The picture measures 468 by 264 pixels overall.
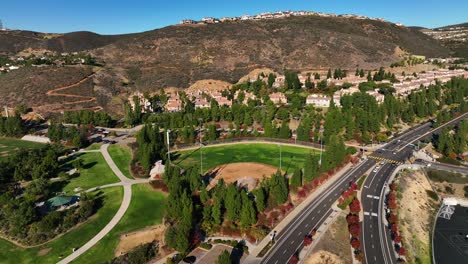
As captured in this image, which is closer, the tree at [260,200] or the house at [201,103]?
the tree at [260,200]

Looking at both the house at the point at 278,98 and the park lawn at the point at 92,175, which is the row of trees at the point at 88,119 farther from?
the house at the point at 278,98

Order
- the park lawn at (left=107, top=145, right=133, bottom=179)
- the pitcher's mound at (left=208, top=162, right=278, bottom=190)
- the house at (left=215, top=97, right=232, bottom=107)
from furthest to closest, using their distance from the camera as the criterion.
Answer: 1. the house at (left=215, top=97, right=232, bottom=107)
2. the park lawn at (left=107, top=145, right=133, bottom=179)
3. the pitcher's mound at (left=208, top=162, right=278, bottom=190)

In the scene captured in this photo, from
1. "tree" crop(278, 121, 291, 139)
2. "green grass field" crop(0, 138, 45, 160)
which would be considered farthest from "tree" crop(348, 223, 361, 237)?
"green grass field" crop(0, 138, 45, 160)

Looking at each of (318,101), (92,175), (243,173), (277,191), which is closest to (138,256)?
(277,191)

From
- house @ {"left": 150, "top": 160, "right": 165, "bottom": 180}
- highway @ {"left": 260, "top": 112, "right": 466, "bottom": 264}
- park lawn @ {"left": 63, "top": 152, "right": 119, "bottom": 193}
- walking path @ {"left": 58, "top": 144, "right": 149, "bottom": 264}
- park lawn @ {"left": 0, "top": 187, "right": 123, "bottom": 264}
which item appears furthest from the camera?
house @ {"left": 150, "top": 160, "right": 165, "bottom": 180}

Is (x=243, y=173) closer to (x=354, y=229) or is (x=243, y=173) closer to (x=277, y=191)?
(x=277, y=191)

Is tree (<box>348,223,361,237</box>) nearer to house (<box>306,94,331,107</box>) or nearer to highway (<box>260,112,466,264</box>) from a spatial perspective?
highway (<box>260,112,466,264</box>)

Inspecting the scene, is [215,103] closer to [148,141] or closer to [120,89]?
[148,141]

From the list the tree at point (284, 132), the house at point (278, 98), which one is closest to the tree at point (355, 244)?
the tree at point (284, 132)

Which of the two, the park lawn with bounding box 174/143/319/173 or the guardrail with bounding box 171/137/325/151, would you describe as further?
the guardrail with bounding box 171/137/325/151
